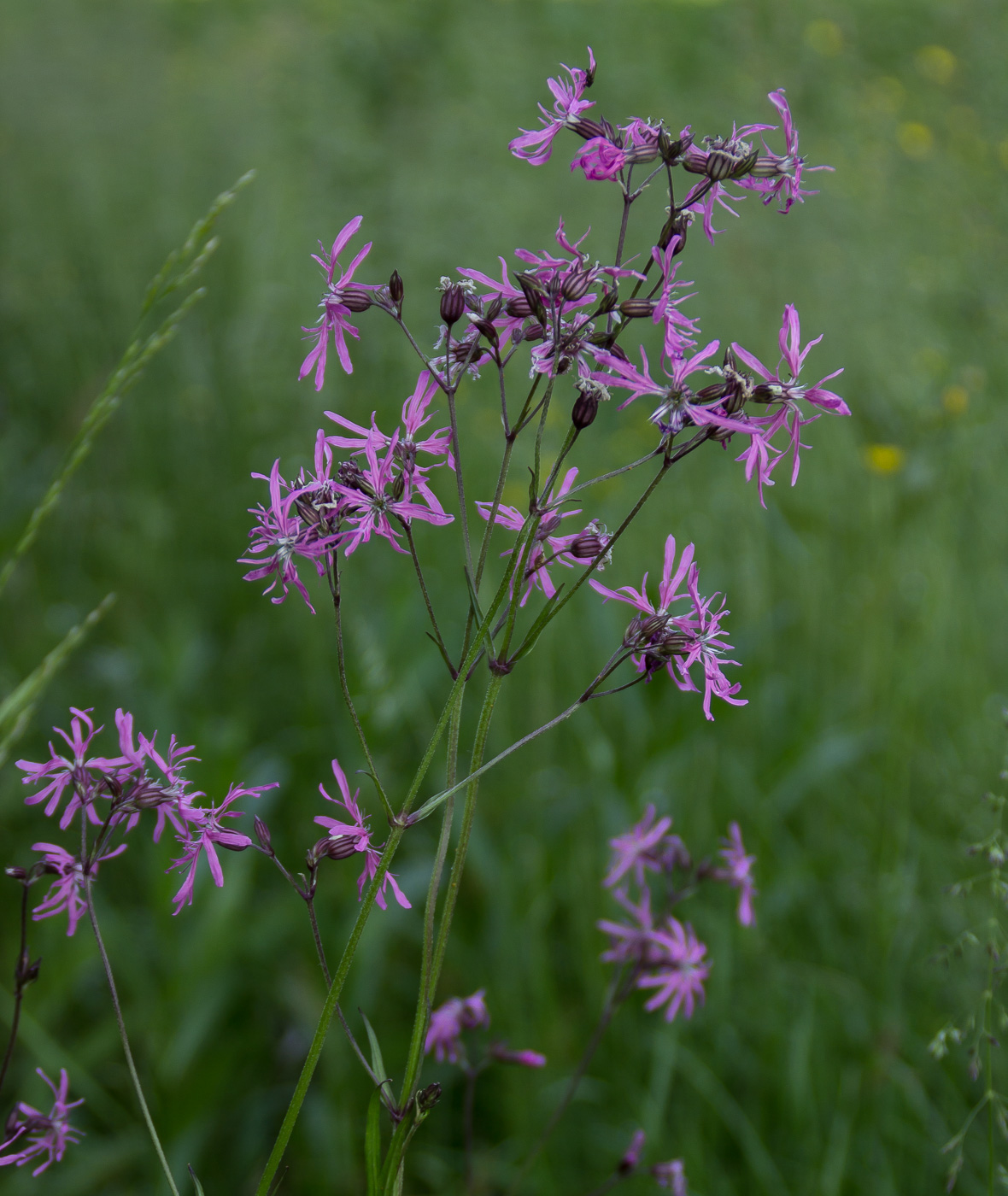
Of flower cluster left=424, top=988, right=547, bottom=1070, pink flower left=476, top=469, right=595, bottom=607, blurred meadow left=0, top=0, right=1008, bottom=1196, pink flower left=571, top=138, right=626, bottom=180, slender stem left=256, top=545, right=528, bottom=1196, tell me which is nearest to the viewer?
slender stem left=256, top=545, right=528, bottom=1196

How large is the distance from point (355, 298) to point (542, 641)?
6.49ft

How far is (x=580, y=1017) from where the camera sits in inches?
93.3

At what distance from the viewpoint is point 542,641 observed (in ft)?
9.59

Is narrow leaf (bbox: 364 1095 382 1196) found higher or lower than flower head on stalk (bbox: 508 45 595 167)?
lower

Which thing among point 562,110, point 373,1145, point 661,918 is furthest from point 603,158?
point 661,918

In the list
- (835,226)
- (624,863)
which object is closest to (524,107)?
(835,226)

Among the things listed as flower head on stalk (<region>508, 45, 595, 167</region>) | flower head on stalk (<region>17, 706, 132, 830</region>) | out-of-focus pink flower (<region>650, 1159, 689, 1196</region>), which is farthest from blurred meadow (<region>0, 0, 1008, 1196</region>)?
flower head on stalk (<region>508, 45, 595, 167</region>)

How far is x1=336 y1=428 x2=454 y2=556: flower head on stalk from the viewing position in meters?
0.92

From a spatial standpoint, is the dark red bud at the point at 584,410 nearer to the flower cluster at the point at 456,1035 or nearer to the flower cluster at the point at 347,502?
the flower cluster at the point at 347,502

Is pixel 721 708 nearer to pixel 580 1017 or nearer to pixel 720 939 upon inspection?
pixel 720 939

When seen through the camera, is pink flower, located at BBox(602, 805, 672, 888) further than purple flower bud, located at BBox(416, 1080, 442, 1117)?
Yes

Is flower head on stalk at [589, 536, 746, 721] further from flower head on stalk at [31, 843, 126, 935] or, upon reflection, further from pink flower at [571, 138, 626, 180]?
flower head on stalk at [31, 843, 126, 935]

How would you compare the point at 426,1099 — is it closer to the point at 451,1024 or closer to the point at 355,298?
the point at 451,1024

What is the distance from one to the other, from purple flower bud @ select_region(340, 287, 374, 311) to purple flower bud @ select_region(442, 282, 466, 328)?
0.10m
